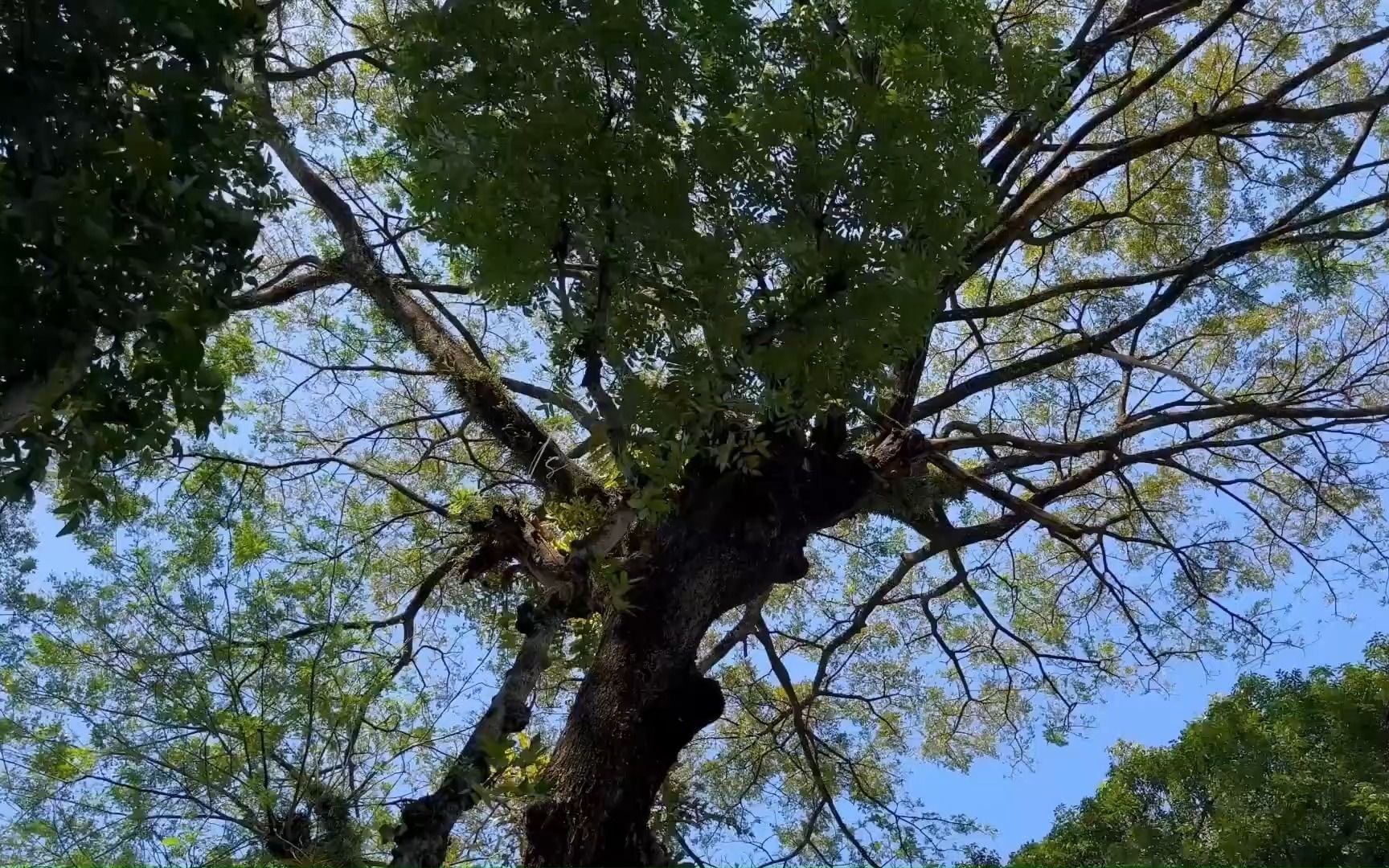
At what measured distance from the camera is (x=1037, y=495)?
4828 mm

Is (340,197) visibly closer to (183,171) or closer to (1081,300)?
(183,171)

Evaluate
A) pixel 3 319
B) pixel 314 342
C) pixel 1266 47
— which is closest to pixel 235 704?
pixel 3 319

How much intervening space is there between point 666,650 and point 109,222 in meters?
2.26

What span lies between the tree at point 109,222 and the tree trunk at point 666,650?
1.63m

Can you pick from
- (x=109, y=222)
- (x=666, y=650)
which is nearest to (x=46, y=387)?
(x=109, y=222)

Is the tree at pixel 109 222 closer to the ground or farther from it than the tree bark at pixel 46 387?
farther from it

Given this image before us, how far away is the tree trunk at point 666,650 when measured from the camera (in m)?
2.91

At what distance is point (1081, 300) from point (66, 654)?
505 cm

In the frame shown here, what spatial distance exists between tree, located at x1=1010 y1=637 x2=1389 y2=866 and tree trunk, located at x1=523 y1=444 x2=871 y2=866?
257cm

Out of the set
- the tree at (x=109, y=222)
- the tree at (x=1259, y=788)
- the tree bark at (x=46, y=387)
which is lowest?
the tree bark at (x=46, y=387)

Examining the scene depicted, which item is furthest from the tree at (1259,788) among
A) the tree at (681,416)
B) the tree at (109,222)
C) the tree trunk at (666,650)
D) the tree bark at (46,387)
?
the tree bark at (46,387)

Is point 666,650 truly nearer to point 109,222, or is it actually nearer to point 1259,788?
point 109,222

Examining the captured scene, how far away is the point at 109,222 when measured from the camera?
56.2 inches

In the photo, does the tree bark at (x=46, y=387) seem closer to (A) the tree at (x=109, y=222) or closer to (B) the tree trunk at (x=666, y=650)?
(A) the tree at (x=109, y=222)
